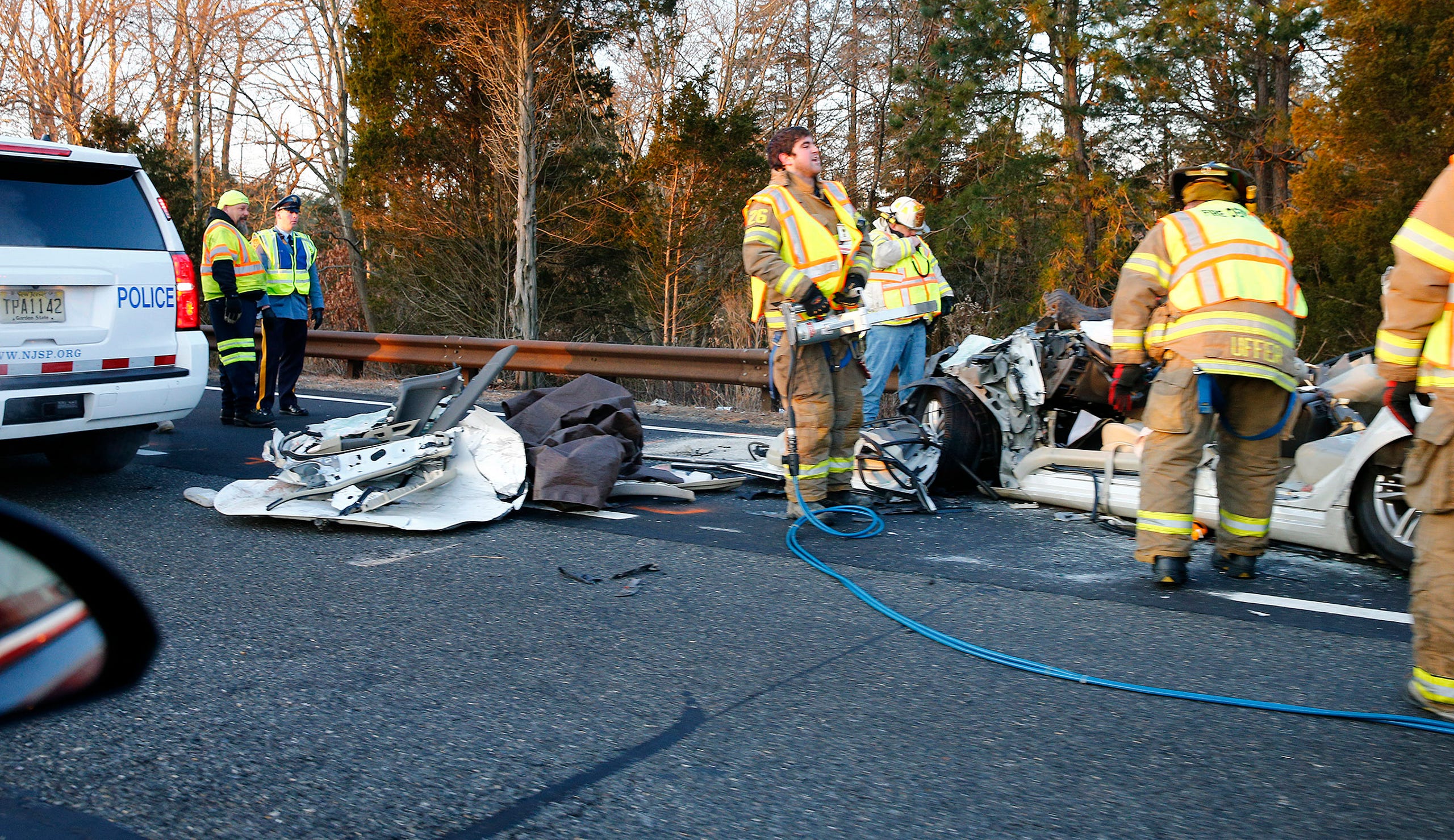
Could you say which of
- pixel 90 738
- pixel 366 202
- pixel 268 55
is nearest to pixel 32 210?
pixel 90 738

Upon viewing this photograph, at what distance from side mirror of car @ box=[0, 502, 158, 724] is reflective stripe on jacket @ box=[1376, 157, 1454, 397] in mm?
3159

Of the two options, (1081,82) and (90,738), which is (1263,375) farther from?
(1081,82)

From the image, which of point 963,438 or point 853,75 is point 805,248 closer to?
point 963,438

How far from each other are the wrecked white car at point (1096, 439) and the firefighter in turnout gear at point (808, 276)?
2.83ft

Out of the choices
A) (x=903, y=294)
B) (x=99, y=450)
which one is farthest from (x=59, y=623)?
(x=903, y=294)

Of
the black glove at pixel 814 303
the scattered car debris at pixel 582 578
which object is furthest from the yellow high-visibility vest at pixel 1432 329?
the scattered car debris at pixel 582 578

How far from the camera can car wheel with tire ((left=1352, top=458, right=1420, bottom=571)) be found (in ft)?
14.4

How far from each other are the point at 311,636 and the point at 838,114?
939 inches

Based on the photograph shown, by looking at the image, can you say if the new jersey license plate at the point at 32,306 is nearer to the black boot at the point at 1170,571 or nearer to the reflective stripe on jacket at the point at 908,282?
the reflective stripe on jacket at the point at 908,282

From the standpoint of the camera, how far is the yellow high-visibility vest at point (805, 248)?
5.40 m

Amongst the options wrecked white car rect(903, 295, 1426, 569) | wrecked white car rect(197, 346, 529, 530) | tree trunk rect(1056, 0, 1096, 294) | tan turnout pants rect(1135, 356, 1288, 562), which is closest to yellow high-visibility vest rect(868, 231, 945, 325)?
wrecked white car rect(903, 295, 1426, 569)

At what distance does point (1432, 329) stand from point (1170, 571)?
1419 millimetres

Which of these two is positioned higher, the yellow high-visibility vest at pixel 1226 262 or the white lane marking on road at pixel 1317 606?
the yellow high-visibility vest at pixel 1226 262

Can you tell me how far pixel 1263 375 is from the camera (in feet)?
13.6
